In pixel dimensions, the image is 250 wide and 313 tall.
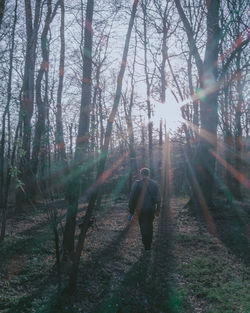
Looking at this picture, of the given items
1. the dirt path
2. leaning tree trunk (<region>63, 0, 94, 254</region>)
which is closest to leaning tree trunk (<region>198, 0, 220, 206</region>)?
the dirt path

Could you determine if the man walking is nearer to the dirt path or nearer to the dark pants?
the dark pants

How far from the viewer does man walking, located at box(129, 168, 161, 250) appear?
24.7ft

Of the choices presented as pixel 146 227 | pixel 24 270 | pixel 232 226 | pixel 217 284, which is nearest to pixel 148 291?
pixel 217 284

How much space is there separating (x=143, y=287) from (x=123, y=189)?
19.0 meters

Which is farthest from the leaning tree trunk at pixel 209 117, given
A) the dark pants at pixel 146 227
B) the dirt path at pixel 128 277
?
the dark pants at pixel 146 227

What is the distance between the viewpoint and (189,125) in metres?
20.2

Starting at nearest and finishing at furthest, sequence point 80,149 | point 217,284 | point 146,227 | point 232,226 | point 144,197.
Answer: point 80,149
point 217,284
point 146,227
point 144,197
point 232,226

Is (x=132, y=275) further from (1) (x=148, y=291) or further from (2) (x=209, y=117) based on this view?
(2) (x=209, y=117)

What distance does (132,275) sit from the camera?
19.6 ft

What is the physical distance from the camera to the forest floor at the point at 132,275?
4.68 m

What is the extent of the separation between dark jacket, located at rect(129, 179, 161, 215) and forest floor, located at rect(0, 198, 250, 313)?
1.08 metres

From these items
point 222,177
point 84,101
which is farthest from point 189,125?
point 84,101

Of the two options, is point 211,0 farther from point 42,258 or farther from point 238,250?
point 42,258

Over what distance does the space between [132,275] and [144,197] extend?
6.99 ft
